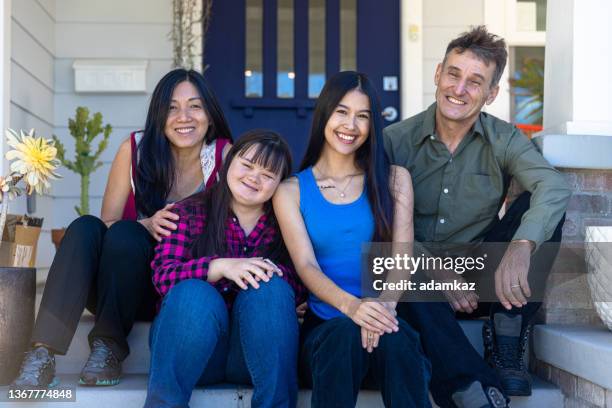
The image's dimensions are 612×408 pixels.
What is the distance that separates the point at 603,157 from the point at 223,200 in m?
1.28

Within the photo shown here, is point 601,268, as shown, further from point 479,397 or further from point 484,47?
point 484,47

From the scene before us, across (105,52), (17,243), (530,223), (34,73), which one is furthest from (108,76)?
(530,223)

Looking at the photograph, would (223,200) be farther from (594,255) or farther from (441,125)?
(594,255)

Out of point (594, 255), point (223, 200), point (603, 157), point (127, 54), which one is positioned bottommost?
point (594, 255)

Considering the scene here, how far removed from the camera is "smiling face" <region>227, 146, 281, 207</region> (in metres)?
2.23

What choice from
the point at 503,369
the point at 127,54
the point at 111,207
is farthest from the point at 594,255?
the point at 127,54

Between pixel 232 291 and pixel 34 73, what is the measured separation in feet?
7.68

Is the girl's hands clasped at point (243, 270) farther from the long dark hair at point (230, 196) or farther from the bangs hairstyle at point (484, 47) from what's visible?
the bangs hairstyle at point (484, 47)

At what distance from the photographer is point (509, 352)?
87.6 inches

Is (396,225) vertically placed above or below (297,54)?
below

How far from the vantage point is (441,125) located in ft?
8.46

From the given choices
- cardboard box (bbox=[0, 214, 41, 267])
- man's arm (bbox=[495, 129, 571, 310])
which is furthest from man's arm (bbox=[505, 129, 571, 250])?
cardboard box (bbox=[0, 214, 41, 267])

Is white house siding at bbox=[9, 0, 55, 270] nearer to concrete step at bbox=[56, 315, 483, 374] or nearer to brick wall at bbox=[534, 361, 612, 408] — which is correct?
concrete step at bbox=[56, 315, 483, 374]

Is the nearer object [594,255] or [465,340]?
[465,340]
